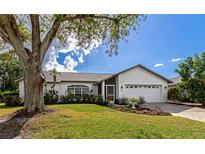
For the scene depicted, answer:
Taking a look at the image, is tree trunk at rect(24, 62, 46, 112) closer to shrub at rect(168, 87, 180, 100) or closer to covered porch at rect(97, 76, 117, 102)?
covered porch at rect(97, 76, 117, 102)

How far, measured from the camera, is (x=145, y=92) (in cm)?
2745

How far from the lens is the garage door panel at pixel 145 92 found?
27172 millimetres

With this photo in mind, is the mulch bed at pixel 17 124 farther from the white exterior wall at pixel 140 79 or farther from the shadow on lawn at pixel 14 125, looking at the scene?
the white exterior wall at pixel 140 79

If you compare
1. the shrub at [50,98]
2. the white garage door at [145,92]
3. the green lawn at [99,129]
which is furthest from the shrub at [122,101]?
the green lawn at [99,129]

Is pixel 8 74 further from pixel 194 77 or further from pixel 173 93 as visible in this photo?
pixel 194 77

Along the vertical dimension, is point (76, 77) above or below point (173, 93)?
above

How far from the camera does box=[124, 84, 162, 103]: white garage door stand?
2717 centimetres

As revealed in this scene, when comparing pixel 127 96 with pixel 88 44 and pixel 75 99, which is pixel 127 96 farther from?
pixel 88 44

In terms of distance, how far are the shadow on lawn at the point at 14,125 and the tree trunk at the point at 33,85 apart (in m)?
0.46

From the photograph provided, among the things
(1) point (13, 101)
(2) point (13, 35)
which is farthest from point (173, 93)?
(2) point (13, 35)

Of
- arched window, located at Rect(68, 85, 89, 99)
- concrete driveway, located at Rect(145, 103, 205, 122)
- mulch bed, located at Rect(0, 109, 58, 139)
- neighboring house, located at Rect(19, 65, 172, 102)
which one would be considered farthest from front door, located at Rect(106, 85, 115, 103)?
mulch bed, located at Rect(0, 109, 58, 139)

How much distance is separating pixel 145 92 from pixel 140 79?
1400 mm

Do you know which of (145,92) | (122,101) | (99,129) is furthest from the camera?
(145,92)
